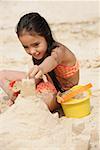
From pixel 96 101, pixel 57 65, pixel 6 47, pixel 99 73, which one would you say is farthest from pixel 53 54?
pixel 6 47

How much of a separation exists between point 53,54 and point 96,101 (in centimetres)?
61

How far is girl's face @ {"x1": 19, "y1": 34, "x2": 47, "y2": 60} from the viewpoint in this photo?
3.52 m

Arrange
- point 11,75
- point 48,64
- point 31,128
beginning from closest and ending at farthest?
point 31,128 < point 48,64 < point 11,75

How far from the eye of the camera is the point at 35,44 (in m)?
3.54

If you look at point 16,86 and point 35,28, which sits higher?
point 35,28

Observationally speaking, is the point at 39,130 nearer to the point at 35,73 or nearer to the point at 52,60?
the point at 35,73

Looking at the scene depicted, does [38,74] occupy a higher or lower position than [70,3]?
higher

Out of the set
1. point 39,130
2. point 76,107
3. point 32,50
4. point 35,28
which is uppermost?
point 35,28

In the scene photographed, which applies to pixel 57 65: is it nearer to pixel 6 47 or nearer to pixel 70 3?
pixel 6 47

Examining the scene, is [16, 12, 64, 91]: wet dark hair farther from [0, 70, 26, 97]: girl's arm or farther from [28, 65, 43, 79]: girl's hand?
[28, 65, 43, 79]: girl's hand

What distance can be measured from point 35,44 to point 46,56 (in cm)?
14

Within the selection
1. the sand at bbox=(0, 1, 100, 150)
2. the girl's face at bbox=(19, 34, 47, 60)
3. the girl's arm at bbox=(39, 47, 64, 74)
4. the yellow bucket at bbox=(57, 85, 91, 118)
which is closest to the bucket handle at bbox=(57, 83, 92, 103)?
the yellow bucket at bbox=(57, 85, 91, 118)

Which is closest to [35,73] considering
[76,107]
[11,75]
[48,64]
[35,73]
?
[35,73]

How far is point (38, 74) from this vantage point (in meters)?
3.21
